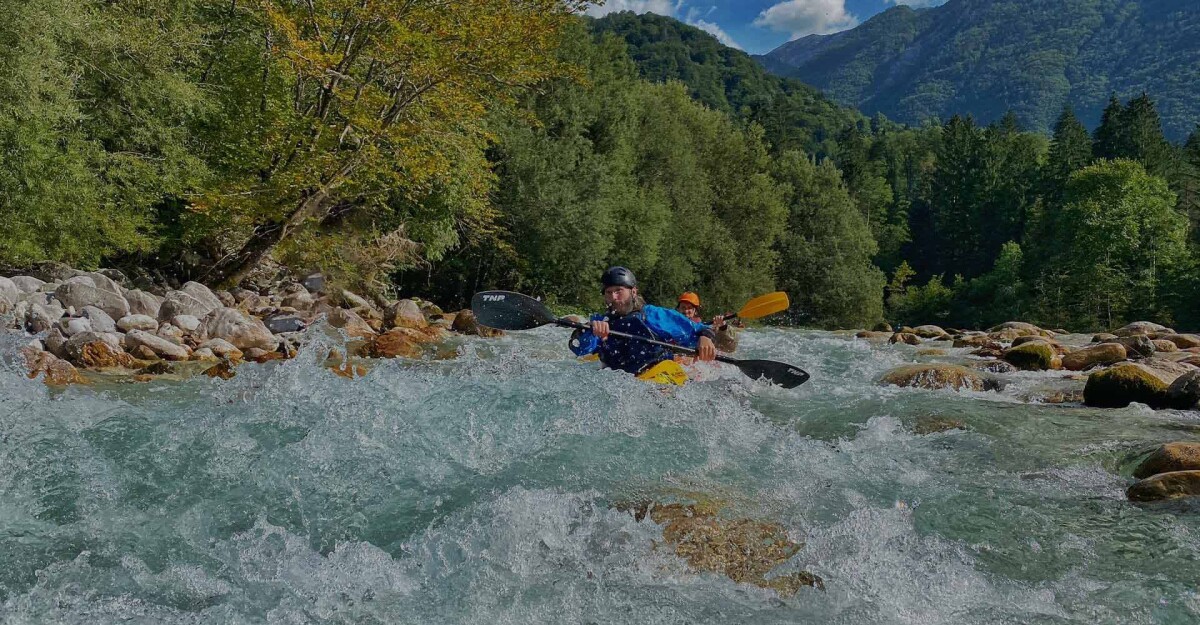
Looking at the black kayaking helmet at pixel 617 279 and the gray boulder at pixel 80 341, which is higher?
the black kayaking helmet at pixel 617 279

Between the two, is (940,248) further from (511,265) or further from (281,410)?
(281,410)

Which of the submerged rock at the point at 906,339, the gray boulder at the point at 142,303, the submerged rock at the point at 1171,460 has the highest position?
the submerged rock at the point at 1171,460

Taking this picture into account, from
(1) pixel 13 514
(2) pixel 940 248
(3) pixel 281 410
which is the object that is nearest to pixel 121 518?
(1) pixel 13 514

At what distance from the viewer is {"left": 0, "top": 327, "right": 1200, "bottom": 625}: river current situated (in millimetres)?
3248

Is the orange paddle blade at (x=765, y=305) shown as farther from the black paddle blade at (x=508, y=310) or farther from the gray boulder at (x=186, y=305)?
the gray boulder at (x=186, y=305)

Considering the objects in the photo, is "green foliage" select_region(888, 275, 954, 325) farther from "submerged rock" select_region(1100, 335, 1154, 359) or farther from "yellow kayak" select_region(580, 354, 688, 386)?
"yellow kayak" select_region(580, 354, 688, 386)

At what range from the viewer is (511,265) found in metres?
23.2

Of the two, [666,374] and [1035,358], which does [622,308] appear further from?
[1035,358]

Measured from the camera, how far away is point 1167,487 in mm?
4684

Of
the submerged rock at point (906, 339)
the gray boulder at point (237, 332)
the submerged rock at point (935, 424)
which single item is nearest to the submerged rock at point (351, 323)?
the gray boulder at point (237, 332)

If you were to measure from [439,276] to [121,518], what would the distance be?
19562 millimetres

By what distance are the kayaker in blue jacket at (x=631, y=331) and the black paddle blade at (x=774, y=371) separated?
42 centimetres

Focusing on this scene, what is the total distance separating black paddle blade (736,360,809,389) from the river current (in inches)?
14.1

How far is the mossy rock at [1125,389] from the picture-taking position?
26.2 feet
